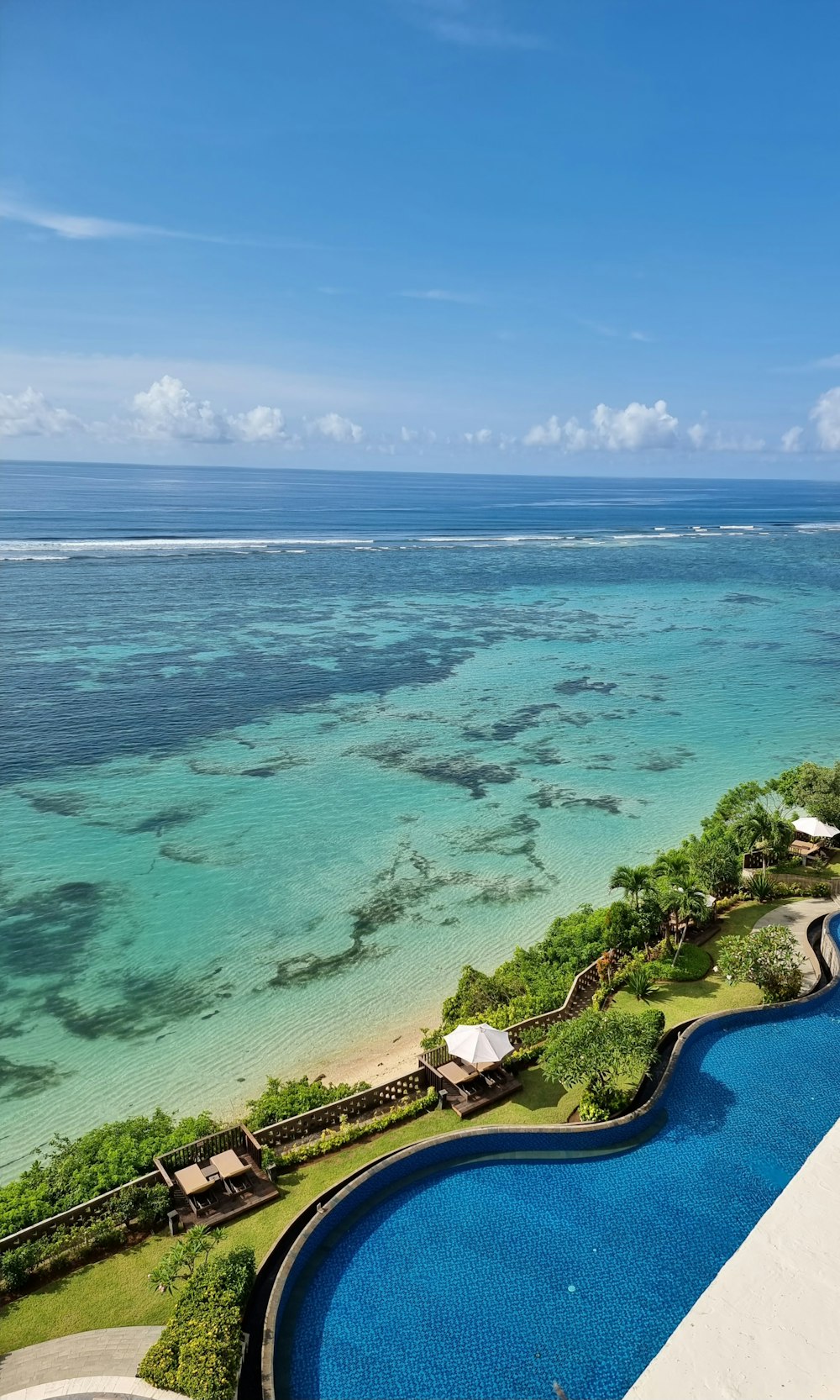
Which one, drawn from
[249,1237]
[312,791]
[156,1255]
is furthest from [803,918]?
[312,791]

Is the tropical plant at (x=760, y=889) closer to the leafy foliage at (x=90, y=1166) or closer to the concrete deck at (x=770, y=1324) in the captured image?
the concrete deck at (x=770, y=1324)

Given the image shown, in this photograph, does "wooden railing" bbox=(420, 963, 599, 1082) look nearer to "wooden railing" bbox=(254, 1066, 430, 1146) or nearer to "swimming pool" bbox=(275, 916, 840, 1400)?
"wooden railing" bbox=(254, 1066, 430, 1146)

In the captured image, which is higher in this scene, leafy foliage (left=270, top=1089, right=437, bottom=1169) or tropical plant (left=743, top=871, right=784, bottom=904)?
tropical plant (left=743, top=871, right=784, bottom=904)

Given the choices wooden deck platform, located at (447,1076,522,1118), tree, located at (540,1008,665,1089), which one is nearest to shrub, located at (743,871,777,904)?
tree, located at (540,1008,665,1089)

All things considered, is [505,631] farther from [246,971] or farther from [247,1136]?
[247,1136]

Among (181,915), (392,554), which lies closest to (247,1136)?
(181,915)

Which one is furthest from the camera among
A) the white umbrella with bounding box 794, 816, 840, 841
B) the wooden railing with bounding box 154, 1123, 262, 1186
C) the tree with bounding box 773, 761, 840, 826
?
the tree with bounding box 773, 761, 840, 826

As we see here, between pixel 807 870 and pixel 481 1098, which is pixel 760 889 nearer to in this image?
pixel 807 870
